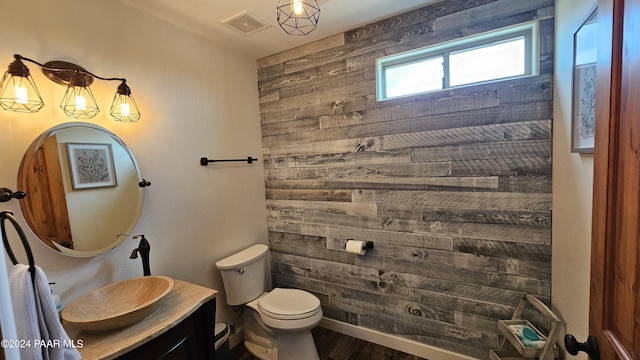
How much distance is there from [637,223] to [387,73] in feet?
5.88

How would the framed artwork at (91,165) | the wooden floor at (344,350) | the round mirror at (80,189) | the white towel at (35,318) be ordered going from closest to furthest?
the white towel at (35,318)
the round mirror at (80,189)
the framed artwork at (91,165)
the wooden floor at (344,350)

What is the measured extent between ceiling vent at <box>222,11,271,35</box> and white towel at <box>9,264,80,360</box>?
1.79m

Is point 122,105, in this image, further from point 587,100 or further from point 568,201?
point 568,201

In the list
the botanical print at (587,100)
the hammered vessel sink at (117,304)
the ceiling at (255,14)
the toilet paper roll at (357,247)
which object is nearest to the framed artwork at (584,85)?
the botanical print at (587,100)

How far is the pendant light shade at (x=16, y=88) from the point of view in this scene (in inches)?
46.2

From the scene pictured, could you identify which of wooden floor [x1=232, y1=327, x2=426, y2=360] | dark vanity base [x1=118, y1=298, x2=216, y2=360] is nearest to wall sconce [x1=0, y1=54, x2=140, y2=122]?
dark vanity base [x1=118, y1=298, x2=216, y2=360]

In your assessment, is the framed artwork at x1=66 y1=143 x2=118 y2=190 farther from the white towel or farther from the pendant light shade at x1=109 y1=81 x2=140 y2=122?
the white towel

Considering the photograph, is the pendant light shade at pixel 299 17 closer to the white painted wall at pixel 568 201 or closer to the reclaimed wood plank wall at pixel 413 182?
the reclaimed wood plank wall at pixel 413 182

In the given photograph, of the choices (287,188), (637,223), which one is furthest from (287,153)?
(637,223)

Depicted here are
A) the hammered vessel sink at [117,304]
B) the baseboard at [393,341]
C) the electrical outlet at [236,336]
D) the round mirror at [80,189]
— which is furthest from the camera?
the electrical outlet at [236,336]

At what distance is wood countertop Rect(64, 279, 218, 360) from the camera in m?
1.06

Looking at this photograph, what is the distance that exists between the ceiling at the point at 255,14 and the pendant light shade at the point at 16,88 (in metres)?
0.74

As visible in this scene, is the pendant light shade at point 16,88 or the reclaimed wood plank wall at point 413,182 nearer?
the pendant light shade at point 16,88

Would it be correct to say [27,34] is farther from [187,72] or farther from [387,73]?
[387,73]
